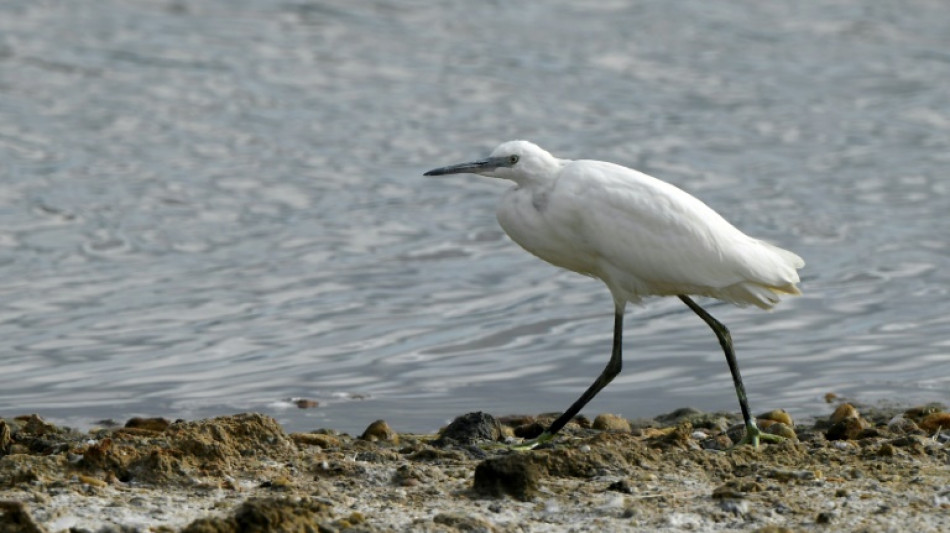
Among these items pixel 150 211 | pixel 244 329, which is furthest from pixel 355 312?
pixel 150 211

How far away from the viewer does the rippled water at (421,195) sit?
9.78 meters

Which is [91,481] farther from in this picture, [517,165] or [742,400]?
[742,400]

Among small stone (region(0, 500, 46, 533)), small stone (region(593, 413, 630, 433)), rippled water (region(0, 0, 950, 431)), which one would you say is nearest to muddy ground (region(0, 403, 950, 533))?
small stone (region(0, 500, 46, 533))

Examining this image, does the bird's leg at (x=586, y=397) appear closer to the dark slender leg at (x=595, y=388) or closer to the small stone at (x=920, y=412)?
the dark slender leg at (x=595, y=388)

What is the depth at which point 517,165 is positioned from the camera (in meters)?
7.40

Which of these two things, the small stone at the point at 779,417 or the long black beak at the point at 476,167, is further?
the small stone at the point at 779,417

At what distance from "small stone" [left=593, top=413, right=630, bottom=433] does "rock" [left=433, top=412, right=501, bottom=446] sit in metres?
0.66

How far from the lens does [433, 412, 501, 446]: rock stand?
Answer: 728 centimetres

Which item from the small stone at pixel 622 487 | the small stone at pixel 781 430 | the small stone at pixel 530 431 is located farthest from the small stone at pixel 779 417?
the small stone at pixel 622 487

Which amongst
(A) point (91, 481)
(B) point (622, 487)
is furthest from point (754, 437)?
(A) point (91, 481)

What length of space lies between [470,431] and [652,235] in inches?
47.9

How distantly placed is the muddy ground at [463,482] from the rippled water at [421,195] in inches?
75.8

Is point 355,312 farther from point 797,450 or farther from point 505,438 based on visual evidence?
point 797,450

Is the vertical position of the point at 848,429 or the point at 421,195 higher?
the point at 421,195
